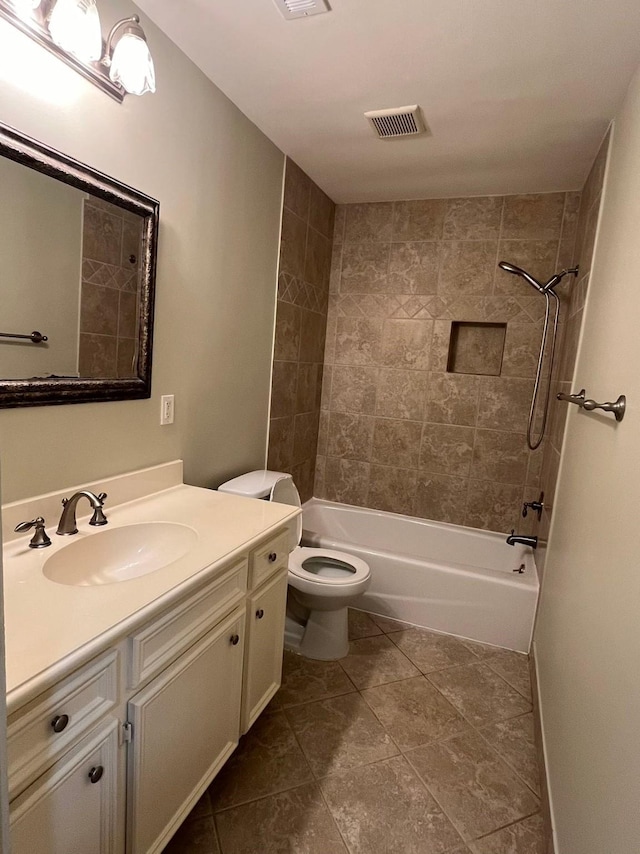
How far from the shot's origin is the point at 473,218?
2838 mm

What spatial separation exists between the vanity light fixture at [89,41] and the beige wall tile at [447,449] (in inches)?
91.3

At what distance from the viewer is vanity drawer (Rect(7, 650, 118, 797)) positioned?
30.1 inches

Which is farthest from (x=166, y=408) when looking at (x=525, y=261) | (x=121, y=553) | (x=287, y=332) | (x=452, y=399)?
(x=525, y=261)

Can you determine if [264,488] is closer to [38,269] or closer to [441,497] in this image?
[38,269]

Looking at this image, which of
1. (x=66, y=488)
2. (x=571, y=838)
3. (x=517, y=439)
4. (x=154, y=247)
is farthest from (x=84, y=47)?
(x=517, y=439)

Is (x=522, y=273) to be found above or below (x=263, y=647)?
above

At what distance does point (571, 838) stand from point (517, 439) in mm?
2028

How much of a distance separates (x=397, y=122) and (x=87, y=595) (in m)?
2.11

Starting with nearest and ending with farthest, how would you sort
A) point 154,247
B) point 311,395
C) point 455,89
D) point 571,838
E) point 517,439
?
point 571,838
point 154,247
point 455,89
point 517,439
point 311,395

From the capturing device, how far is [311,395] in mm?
3129

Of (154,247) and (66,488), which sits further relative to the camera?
(154,247)

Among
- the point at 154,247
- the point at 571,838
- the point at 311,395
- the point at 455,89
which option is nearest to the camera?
the point at 571,838

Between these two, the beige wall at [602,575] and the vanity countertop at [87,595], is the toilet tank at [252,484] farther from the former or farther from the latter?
the beige wall at [602,575]

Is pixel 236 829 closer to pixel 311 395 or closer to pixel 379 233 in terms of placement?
pixel 311 395
